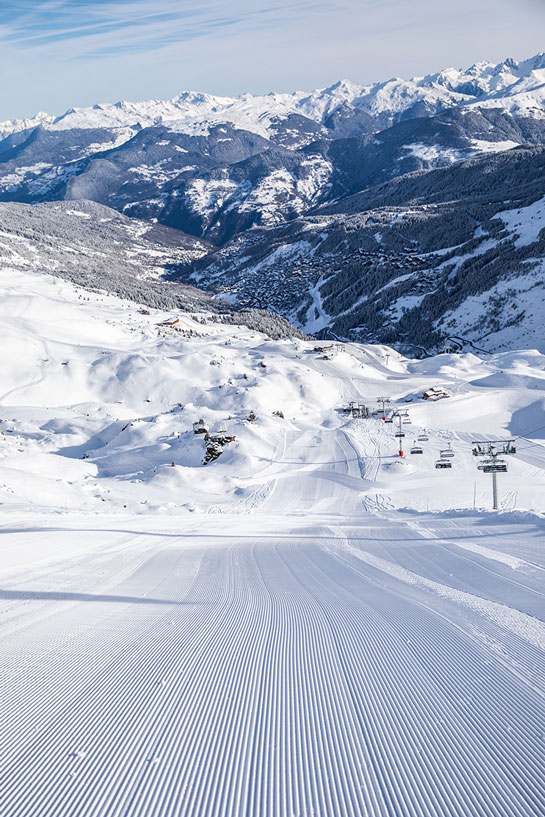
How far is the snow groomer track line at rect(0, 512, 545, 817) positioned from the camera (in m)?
3.33

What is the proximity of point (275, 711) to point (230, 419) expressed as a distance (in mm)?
36156

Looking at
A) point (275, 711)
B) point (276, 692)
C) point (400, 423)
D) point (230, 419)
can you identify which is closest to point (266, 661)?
point (276, 692)

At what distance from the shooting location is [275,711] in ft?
14.2

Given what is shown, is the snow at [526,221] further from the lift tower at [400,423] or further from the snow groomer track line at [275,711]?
the snow groomer track line at [275,711]

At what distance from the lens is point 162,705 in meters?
4.45

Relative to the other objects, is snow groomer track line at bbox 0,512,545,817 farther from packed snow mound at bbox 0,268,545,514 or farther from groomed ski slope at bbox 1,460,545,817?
packed snow mound at bbox 0,268,545,514

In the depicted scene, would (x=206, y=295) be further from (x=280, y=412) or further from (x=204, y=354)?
(x=280, y=412)

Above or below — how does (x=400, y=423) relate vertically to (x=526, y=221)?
below

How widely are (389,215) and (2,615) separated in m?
183

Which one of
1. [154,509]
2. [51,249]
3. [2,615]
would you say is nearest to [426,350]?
[154,509]

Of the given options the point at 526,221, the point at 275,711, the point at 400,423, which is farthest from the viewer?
the point at 526,221

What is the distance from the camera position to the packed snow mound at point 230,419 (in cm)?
2802

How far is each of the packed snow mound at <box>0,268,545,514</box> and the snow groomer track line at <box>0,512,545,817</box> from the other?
49.6 ft

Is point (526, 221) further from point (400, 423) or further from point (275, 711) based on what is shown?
point (275, 711)
